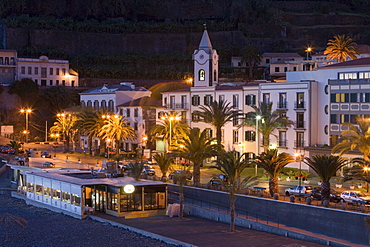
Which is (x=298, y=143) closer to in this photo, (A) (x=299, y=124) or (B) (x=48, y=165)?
(A) (x=299, y=124)

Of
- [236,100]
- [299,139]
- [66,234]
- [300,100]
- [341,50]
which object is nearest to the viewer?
[66,234]

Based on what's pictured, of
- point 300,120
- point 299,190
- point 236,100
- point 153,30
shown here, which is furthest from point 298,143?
point 153,30

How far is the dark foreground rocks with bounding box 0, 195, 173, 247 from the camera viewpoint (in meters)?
33.1

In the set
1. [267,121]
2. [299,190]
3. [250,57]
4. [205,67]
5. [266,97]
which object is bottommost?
[299,190]

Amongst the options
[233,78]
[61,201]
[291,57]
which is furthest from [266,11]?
[61,201]

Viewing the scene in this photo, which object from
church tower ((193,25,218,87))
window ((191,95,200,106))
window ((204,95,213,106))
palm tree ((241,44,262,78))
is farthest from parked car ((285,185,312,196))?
palm tree ((241,44,262,78))

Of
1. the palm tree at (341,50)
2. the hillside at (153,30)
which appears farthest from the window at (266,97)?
the hillside at (153,30)

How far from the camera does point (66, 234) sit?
35.2 metres

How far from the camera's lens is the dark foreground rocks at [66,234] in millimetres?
33062

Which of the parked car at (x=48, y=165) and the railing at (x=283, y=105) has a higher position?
the railing at (x=283, y=105)

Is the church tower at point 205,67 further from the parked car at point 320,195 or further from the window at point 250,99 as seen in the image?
the parked car at point 320,195

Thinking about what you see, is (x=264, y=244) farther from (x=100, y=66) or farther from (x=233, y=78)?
(x=100, y=66)

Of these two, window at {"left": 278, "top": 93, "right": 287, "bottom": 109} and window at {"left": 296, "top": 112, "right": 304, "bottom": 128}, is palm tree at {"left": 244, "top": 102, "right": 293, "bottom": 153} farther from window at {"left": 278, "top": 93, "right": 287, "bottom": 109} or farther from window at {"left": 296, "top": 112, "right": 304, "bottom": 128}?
window at {"left": 278, "top": 93, "right": 287, "bottom": 109}

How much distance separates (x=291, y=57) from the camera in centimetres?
10994
